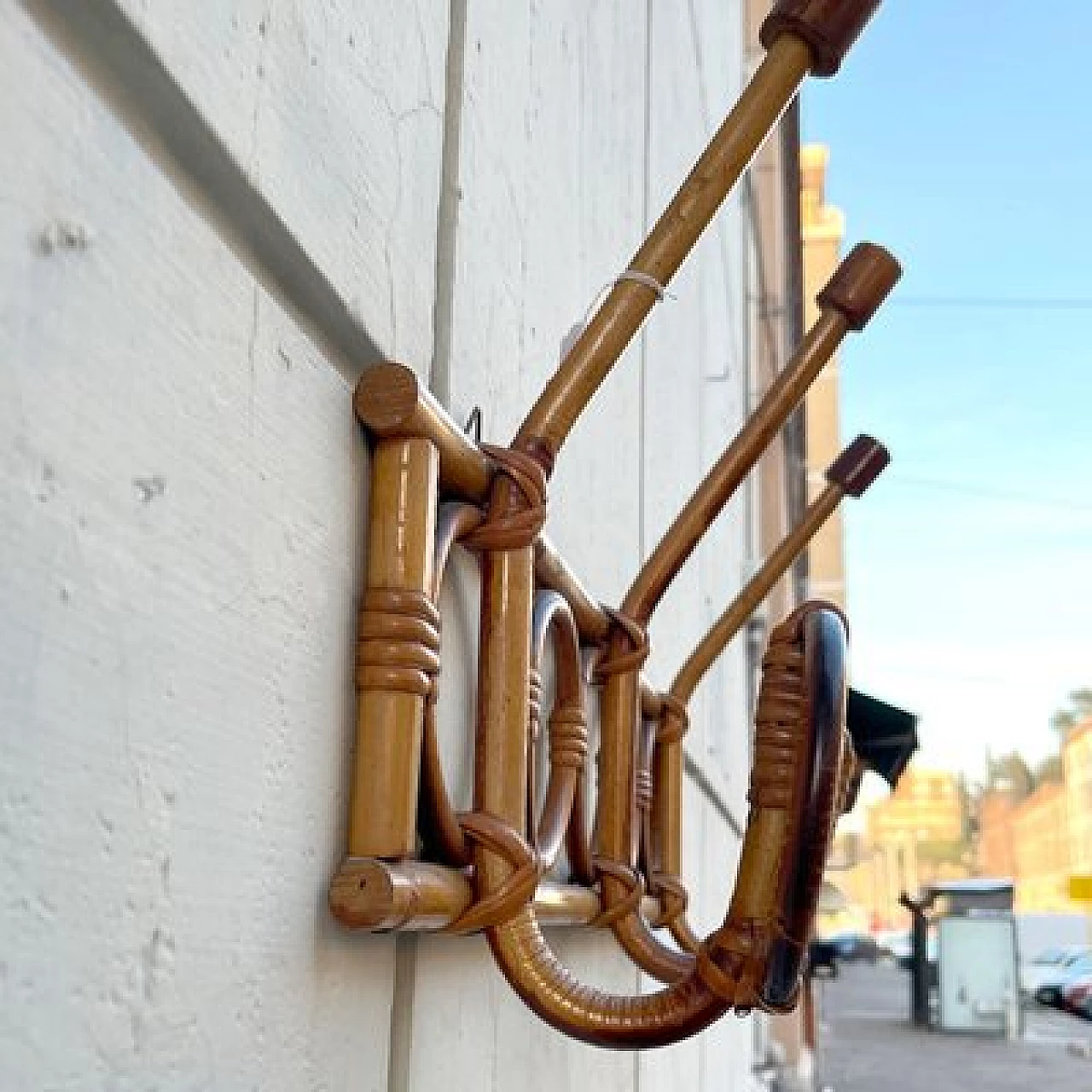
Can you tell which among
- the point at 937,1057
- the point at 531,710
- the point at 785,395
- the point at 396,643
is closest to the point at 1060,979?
the point at 937,1057

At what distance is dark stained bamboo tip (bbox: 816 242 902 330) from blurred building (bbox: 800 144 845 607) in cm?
1073

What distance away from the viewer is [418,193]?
2.14ft

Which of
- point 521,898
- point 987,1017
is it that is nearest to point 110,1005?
point 521,898

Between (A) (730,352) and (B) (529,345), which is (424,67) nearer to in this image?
(B) (529,345)

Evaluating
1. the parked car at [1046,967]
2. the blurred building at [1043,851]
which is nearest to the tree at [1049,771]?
the blurred building at [1043,851]

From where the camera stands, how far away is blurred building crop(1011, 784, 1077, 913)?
3391cm

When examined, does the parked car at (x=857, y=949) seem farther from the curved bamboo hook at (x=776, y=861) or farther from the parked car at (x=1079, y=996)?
the curved bamboo hook at (x=776, y=861)

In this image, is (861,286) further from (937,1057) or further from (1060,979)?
(1060,979)

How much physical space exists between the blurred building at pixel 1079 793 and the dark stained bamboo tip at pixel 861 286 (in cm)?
3141

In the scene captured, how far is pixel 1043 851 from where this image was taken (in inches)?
1448

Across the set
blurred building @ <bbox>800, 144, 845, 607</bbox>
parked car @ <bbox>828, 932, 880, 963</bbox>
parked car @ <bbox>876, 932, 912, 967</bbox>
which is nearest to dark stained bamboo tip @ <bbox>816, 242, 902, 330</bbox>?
blurred building @ <bbox>800, 144, 845, 607</bbox>

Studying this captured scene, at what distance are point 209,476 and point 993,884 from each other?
1334 cm

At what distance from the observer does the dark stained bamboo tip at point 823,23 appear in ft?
2.19

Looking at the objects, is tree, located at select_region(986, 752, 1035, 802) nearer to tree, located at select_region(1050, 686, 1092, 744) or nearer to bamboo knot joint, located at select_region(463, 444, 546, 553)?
tree, located at select_region(1050, 686, 1092, 744)
